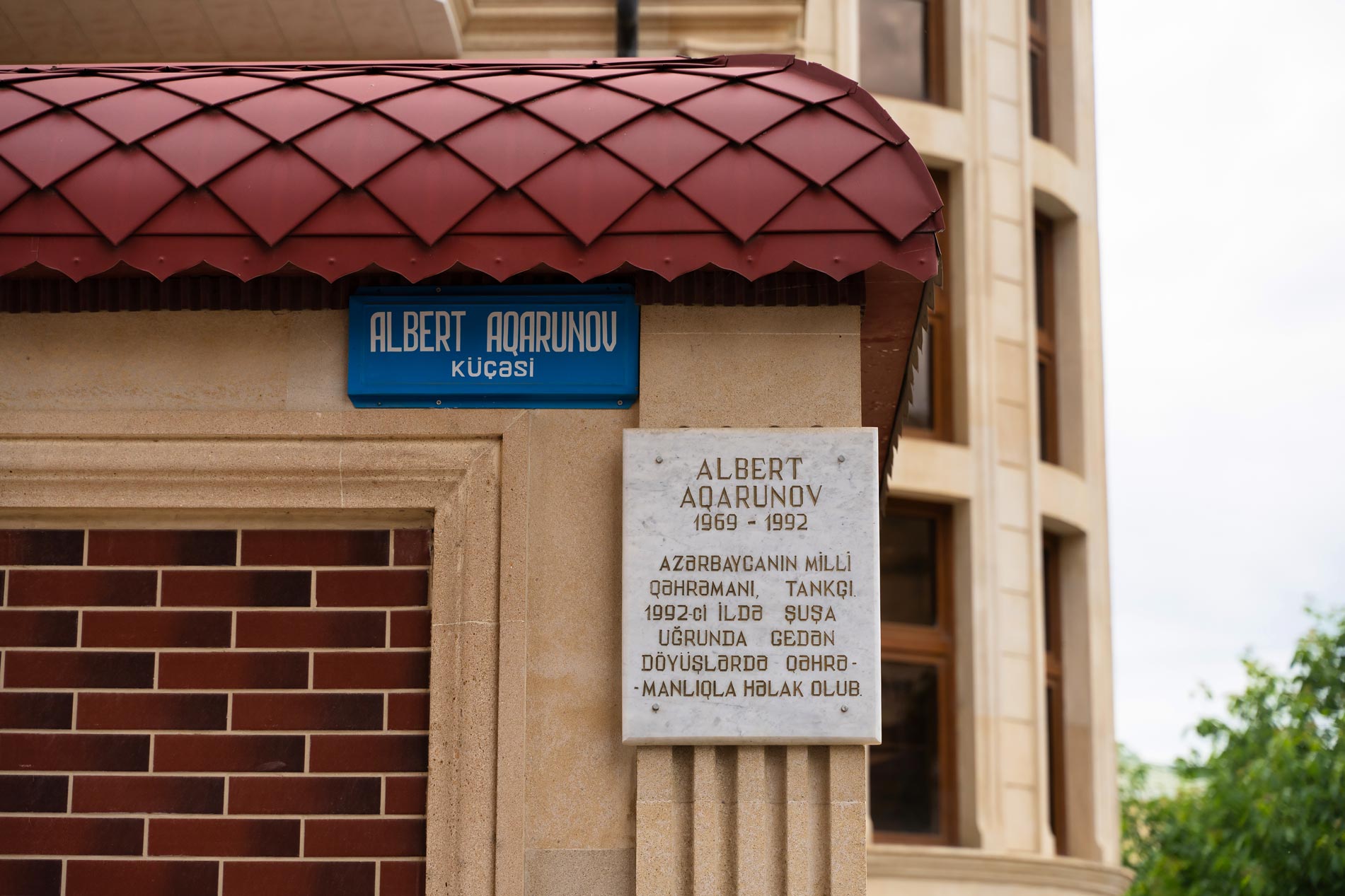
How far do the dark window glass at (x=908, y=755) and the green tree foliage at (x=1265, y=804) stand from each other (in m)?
4.09

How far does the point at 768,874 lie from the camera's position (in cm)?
482

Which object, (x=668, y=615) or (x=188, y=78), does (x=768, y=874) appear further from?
(x=188, y=78)

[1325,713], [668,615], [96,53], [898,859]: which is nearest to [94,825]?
[668,615]

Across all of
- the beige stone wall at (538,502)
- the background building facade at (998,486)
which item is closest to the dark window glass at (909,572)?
the background building facade at (998,486)

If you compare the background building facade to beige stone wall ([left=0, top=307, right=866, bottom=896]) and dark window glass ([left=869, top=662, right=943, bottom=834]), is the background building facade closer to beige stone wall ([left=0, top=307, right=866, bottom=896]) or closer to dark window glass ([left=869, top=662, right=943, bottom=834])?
dark window glass ([left=869, top=662, right=943, bottom=834])

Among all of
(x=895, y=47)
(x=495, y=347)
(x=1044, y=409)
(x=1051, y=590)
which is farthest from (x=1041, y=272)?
(x=495, y=347)

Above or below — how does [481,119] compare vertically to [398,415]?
above

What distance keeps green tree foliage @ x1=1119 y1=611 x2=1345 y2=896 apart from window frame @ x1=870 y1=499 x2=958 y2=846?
3.81 meters

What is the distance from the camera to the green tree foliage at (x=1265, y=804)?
66.2ft

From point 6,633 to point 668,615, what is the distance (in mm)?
2135

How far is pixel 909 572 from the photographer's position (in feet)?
67.9

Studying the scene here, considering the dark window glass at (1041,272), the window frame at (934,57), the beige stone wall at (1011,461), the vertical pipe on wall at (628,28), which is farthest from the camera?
the dark window glass at (1041,272)

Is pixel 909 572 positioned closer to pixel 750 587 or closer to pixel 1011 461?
pixel 1011 461

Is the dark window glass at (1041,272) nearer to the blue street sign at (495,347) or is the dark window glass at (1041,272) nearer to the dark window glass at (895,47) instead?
the dark window glass at (895,47)
